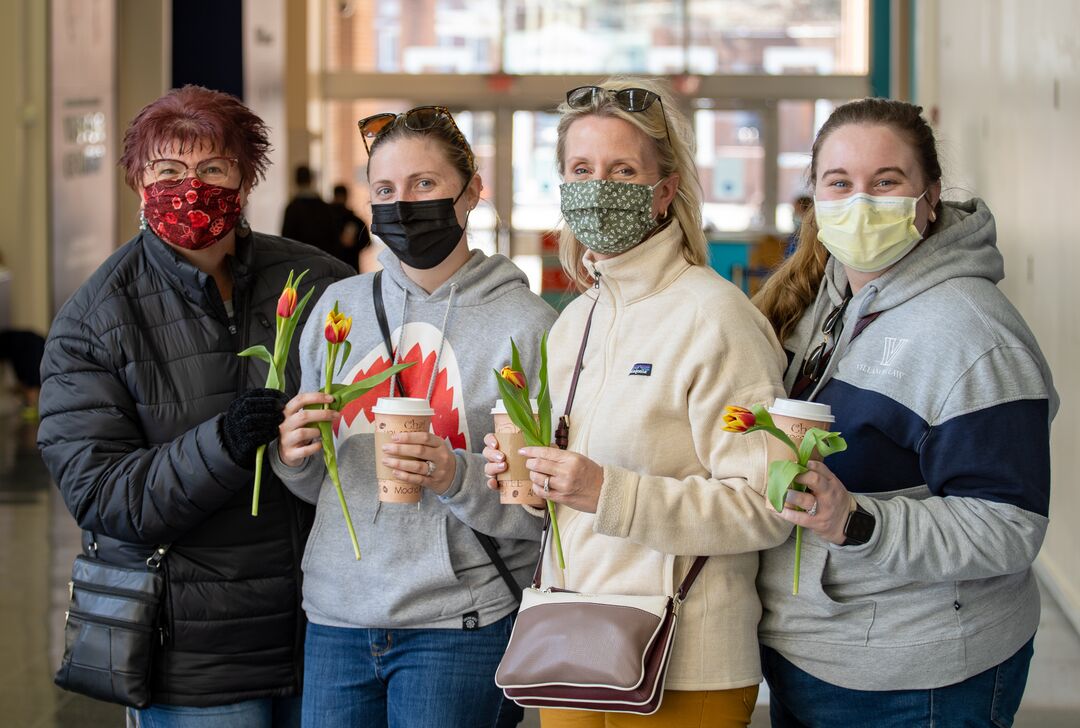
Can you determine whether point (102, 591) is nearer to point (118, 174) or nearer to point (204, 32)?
point (118, 174)

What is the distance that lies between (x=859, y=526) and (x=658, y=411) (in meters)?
0.34

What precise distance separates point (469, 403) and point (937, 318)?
807 mm

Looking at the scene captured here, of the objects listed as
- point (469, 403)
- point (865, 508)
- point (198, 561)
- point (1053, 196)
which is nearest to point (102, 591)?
point (198, 561)

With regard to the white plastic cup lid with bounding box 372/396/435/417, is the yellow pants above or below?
below

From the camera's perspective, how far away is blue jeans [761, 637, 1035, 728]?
1930 millimetres

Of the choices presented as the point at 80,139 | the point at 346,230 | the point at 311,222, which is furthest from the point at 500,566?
the point at 80,139

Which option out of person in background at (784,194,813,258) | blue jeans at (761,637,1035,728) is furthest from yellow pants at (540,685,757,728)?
person in background at (784,194,813,258)

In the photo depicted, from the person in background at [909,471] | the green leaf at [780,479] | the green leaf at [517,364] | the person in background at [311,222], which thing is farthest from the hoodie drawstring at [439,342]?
the person in background at [311,222]

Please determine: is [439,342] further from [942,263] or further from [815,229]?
[942,263]

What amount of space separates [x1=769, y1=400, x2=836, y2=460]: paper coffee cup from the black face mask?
78 centimetres

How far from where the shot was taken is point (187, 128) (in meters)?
2.34

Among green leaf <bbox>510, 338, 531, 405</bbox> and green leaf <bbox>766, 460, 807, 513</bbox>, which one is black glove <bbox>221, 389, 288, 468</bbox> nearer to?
green leaf <bbox>510, 338, 531, 405</bbox>

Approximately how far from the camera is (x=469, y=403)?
224 cm

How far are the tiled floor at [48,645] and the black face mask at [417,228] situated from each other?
210 cm
